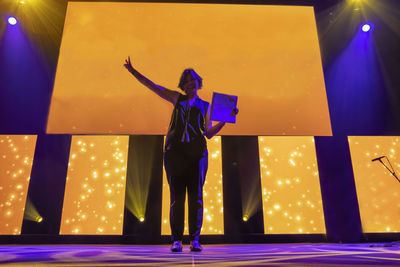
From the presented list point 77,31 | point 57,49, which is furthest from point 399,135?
point 57,49

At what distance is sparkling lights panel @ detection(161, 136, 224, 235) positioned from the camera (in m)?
2.50

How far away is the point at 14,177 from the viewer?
258 cm

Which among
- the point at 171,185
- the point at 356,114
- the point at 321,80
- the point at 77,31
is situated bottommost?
the point at 171,185

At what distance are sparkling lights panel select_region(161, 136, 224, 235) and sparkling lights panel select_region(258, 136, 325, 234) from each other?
18.3 inches

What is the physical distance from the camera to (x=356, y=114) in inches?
114

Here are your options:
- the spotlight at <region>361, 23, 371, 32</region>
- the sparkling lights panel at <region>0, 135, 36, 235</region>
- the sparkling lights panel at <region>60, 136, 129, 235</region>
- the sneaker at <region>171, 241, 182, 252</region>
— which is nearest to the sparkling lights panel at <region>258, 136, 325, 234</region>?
the sneaker at <region>171, 241, 182, 252</region>

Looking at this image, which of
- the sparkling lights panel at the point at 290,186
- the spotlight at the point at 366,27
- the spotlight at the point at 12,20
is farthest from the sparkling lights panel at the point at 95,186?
the spotlight at the point at 366,27

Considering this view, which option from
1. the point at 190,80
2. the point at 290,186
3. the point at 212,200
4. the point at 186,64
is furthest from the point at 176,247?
the point at 186,64

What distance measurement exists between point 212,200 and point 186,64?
155cm

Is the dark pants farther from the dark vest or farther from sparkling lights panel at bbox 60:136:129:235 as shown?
sparkling lights panel at bbox 60:136:129:235

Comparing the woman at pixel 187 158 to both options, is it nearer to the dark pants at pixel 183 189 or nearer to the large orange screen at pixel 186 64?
the dark pants at pixel 183 189

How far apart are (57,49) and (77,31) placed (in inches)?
13.1

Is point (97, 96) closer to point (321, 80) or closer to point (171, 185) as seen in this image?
point (171, 185)

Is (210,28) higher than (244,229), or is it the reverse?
(210,28)
